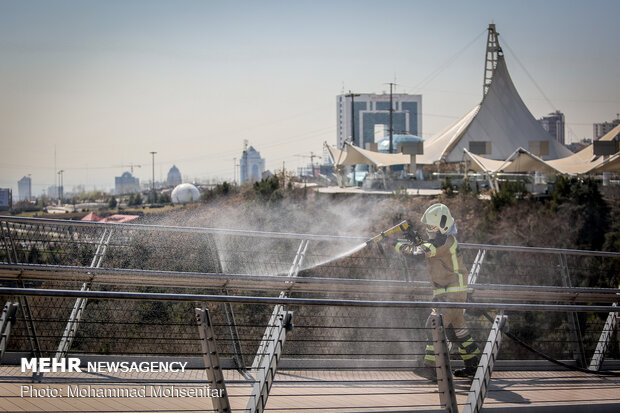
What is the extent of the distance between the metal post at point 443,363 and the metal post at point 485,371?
22 cm

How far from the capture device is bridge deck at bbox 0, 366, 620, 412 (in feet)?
14.4

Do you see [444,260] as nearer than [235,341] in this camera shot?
No

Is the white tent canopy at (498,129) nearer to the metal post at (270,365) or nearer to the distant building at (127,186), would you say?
the distant building at (127,186)

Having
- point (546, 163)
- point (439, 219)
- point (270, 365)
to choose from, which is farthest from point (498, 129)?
point (270, 365)

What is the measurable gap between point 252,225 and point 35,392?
22917 mm

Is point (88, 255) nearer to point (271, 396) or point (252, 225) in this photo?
point (271, 396)

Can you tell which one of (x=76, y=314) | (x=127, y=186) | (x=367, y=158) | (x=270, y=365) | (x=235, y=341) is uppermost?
(x=367, y=158)

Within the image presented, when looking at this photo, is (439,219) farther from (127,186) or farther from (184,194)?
(127,186)

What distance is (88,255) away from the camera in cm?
827

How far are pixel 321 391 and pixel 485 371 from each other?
139cm

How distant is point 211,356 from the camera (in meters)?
3.78

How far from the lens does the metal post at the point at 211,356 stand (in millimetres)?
3738

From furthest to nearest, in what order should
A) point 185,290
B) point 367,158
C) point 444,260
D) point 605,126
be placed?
point 605,126
point 367,158
point 185,290
point 444,260

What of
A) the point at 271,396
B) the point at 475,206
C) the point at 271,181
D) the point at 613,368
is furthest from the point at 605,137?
the point at 271,396
